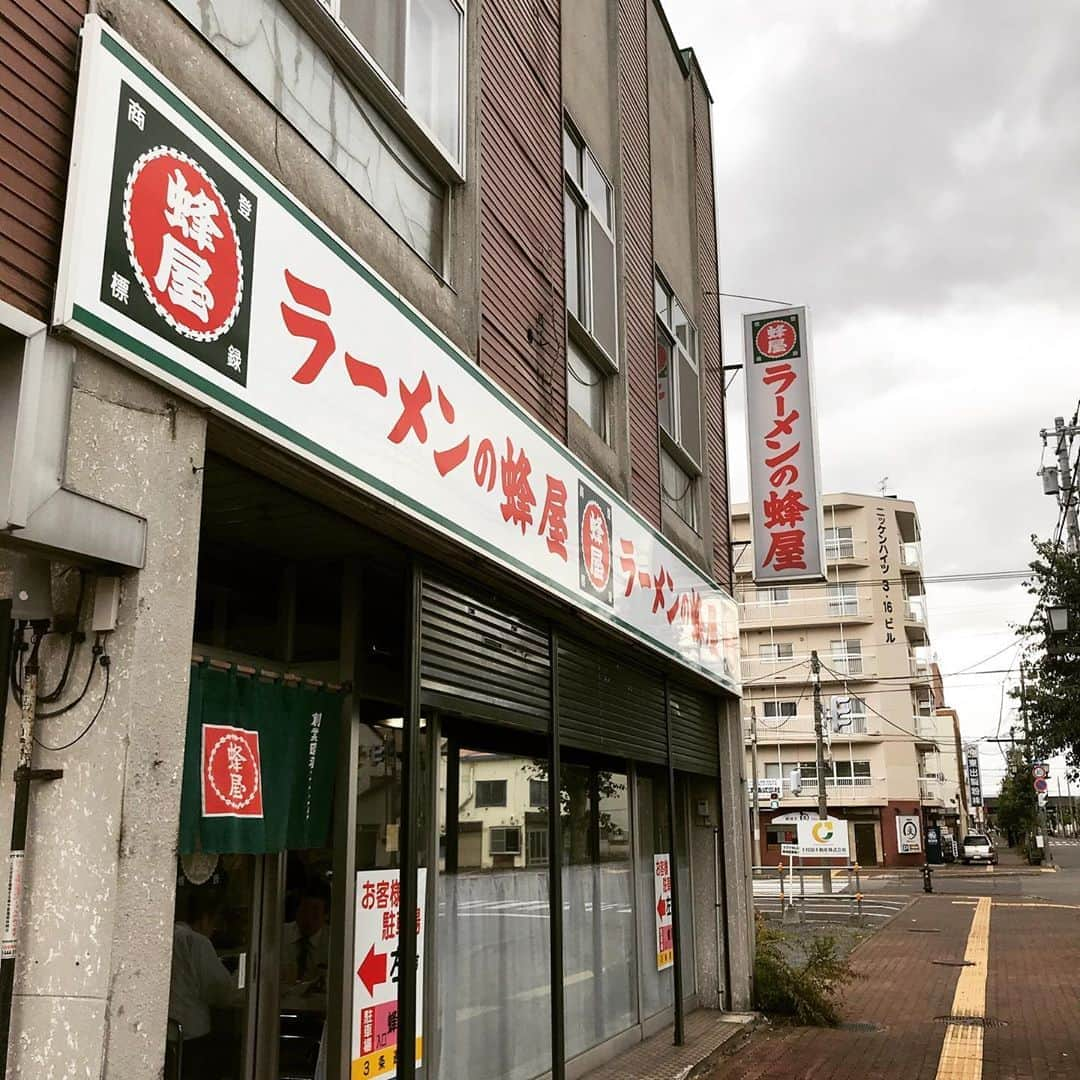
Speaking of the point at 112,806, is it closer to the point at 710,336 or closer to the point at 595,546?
the point at 595,546

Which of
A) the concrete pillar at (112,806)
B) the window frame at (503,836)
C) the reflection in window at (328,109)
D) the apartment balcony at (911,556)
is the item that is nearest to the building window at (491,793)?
the window frame at (503,836)

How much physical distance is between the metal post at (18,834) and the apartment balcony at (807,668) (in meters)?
57.5

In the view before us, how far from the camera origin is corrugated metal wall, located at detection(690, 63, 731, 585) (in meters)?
14.2

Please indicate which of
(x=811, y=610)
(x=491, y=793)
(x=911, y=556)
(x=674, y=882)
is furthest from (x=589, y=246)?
(x=911, y=556)

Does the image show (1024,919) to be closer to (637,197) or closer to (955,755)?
(637,197)

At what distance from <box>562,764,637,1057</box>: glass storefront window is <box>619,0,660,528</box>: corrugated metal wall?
2858 mm

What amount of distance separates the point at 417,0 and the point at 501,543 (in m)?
3.73

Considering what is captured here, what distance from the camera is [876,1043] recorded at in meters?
11.2

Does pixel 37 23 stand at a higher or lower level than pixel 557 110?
lower

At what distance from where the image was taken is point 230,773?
18.0 ft

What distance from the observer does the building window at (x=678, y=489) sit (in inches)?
479

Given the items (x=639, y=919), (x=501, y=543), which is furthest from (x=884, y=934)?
(x=501, y=543)

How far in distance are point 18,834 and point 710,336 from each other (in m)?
12.5

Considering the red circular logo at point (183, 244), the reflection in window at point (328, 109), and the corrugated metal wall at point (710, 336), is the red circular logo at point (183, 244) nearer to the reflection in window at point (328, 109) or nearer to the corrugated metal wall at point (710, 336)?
the reflection in window at point (328, 109)
